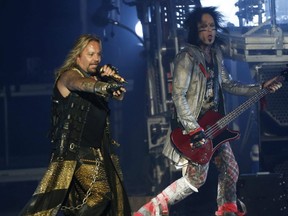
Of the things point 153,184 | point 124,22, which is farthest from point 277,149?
point 124,22

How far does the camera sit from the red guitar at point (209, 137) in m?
8.01

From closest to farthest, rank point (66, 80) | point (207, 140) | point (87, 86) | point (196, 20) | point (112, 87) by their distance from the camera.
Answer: point (112, 87) → point (87, 86) → point (66, 80) → point (207, 140) → point (196, 20)

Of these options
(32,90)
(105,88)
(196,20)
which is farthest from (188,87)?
(32,90)

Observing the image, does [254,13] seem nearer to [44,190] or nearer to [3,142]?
[3,142]

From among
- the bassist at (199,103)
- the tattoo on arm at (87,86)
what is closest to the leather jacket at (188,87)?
the bassist at (199,103)

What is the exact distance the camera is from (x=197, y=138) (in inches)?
310

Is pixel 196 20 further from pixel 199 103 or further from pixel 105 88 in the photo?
pixel 105 88

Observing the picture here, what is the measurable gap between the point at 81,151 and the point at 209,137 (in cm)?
201

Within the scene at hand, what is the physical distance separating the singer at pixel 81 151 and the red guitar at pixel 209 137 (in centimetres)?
149

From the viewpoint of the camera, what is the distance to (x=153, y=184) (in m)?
10.7

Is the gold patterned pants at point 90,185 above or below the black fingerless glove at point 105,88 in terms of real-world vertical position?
below

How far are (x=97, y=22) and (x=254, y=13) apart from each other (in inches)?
115

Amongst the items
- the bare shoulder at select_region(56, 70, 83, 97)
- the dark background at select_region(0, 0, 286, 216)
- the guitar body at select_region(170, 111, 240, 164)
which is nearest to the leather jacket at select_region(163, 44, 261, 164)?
the guitar body at select_region(170, 111, 240, 164)

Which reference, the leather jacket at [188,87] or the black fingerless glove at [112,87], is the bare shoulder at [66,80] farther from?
the leather jacket at [188,87]
